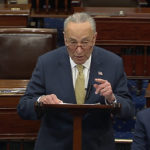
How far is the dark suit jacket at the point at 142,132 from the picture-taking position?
1273 millimetres

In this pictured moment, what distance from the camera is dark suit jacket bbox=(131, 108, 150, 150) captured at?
1.27 meters

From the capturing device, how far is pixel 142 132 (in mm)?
1281

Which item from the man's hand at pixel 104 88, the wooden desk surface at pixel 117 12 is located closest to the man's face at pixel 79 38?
the man's hand at pixel 104 88

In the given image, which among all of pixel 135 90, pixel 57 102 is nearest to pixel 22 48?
pixel 135 90

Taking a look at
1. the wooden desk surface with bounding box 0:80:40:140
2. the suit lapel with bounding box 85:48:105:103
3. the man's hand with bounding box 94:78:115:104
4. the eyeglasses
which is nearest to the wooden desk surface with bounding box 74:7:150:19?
the wooden desk surface with bounding box 0:80:40:140

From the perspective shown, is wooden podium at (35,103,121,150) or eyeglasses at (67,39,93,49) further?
eyeglasses at (67,39,93,49)

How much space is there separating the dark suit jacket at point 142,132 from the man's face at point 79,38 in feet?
0.78

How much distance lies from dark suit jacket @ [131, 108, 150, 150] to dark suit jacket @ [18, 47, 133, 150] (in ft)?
0.33

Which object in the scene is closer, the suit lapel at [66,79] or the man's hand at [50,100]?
the man's hand at [50,100]

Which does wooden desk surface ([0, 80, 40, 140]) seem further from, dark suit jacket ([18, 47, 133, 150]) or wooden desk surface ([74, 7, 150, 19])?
wooden desk surface ([74, 7, 150, 19])

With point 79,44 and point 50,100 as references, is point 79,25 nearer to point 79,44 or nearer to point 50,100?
point 79,44

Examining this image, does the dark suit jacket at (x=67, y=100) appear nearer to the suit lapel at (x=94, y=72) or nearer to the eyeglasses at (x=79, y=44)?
the suit lapel at (x=94, y=72)

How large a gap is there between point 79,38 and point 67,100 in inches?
7.5

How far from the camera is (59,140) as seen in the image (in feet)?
4.65
